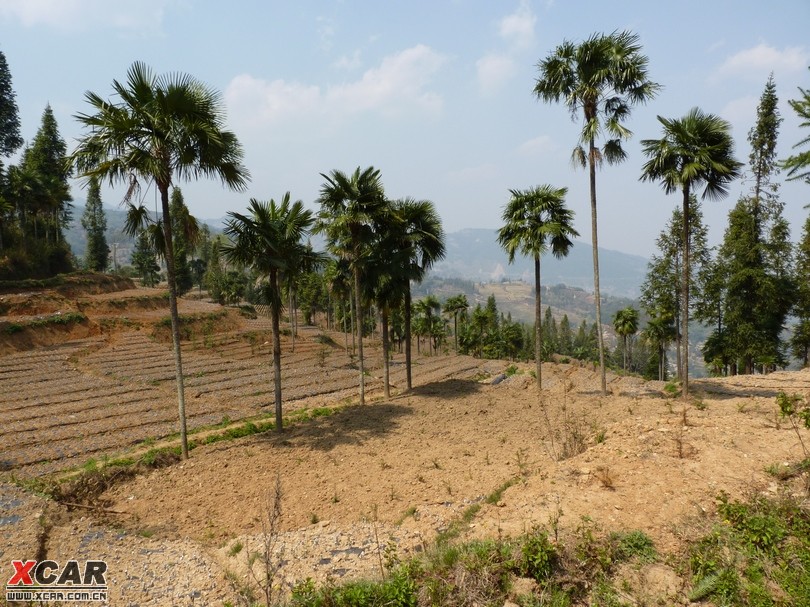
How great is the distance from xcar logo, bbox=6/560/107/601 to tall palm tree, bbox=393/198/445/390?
1366 cm

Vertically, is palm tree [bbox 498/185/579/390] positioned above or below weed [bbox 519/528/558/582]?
above

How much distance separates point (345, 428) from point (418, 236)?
8874 mm

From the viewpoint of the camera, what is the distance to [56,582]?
6895 millimetres

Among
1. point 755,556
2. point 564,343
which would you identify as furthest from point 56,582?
point 564,343

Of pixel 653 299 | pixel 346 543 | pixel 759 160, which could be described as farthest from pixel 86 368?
pixel 759 160

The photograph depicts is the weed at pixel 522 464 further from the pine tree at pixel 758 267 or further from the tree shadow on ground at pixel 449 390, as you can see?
the pine tree at pixel 758 267

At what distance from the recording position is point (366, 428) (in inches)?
599

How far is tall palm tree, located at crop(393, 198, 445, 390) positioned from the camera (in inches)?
760

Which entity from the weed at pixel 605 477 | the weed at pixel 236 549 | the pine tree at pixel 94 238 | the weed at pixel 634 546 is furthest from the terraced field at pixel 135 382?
the pine tree at pixel 94 238

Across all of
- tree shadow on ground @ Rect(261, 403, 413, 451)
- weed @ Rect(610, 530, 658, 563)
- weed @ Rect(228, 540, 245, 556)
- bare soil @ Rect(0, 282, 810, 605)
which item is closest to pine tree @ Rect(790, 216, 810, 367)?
bare soil @ Rect(0, 282, 810, 605)

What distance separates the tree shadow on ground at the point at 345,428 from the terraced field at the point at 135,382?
12.9ft

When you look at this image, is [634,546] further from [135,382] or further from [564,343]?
[564,343]

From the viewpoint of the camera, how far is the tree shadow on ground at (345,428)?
13.9 m

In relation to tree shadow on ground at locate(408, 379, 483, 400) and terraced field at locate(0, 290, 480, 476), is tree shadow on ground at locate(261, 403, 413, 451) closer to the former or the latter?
tree shadow on ground at locate(408, 379, 483, 400)
